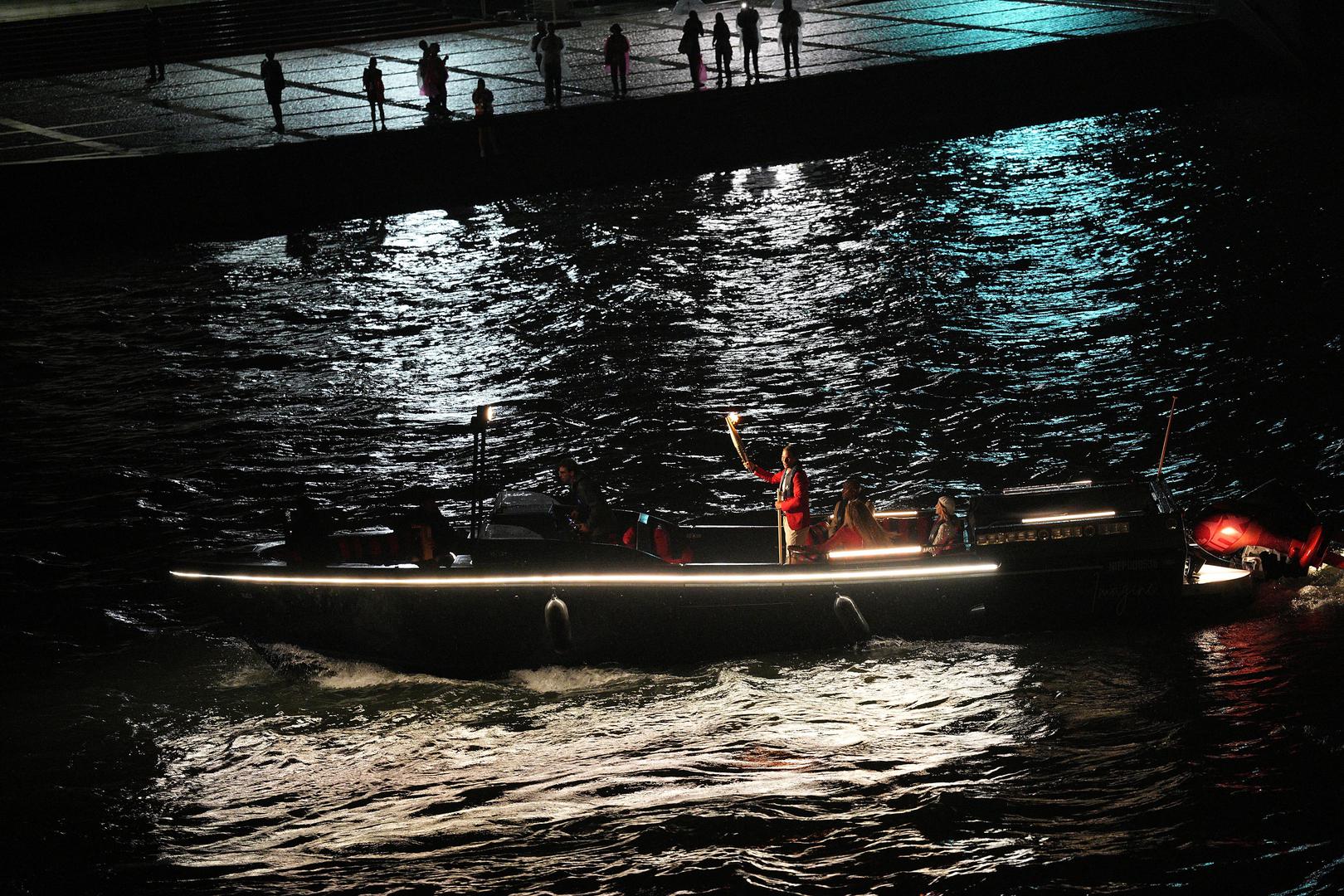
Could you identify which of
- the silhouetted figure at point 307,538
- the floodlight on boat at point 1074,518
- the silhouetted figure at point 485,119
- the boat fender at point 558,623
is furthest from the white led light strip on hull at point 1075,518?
the silhouetted figure at point 485,119

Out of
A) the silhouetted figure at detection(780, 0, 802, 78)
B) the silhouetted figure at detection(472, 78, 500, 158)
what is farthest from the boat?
the silhouetted figure at detection(780, 0, 802, 78)

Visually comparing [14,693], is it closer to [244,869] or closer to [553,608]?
[244,869]

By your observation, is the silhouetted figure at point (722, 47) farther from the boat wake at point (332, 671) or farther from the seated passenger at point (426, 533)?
the boat wake at point (332, 671)

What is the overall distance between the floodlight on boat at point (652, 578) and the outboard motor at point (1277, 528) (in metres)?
2.07

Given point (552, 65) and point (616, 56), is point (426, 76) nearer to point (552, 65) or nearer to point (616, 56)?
point (552, 65)

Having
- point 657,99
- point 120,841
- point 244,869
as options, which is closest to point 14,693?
point 120,841

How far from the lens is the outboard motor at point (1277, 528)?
11.4m

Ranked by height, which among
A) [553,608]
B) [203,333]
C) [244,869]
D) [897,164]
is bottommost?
[244,869]

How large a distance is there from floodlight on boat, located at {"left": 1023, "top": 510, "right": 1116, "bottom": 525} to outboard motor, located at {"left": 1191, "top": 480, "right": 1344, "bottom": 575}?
1.14 meters

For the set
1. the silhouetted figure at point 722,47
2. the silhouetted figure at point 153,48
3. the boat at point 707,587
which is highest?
the silhouetted figure at point 153,48

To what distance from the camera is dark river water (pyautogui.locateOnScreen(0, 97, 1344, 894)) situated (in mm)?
9906

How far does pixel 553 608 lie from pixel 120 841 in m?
3.70

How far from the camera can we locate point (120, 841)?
34.2 feet

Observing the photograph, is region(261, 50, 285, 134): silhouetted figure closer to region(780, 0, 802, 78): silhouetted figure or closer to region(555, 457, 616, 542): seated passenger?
region(780, 0, 802, 78): silhouetted figure
